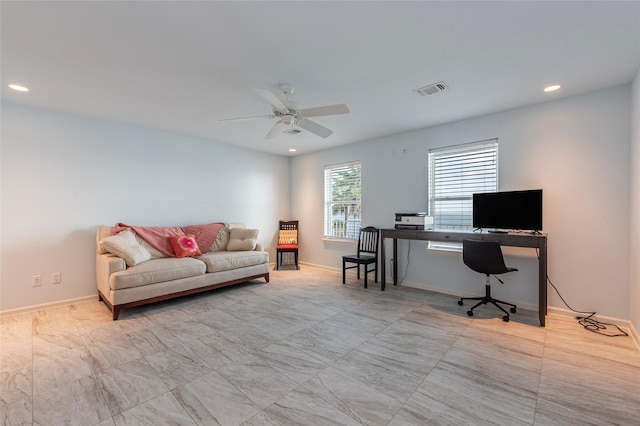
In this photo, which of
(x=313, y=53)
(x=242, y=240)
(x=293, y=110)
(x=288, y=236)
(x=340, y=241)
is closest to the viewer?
(x=313, y=53)

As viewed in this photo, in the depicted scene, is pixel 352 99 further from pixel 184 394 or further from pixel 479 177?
pixel 184 394

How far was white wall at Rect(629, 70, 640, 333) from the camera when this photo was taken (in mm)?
2510

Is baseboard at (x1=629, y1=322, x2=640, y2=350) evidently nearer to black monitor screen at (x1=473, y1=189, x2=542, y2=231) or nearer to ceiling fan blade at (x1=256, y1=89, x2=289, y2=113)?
black monitor screen at (x1=473, y1=189, x2=542, y2=231)

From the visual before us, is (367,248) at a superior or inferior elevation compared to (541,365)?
superior

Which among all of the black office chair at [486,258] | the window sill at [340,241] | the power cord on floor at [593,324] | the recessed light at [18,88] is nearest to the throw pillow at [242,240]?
the window sill at [340,241]

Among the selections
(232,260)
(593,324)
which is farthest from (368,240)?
(593,324)

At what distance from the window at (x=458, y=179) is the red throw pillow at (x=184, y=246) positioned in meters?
3.61

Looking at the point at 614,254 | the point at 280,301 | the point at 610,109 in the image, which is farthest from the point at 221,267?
the point at 610,109

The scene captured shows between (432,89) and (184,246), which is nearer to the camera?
(432,89)

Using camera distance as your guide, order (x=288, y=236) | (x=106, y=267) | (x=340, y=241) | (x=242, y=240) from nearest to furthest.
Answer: (x=106, y=267) < (x=242, y=240) < (x=340, y=241) < (x=288, y=236)

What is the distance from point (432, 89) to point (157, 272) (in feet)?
12.5

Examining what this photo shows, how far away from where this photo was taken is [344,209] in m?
5.44

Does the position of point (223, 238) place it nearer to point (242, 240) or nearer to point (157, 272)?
point (242, 240)

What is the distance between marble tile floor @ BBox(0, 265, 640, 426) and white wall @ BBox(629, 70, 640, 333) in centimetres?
45
